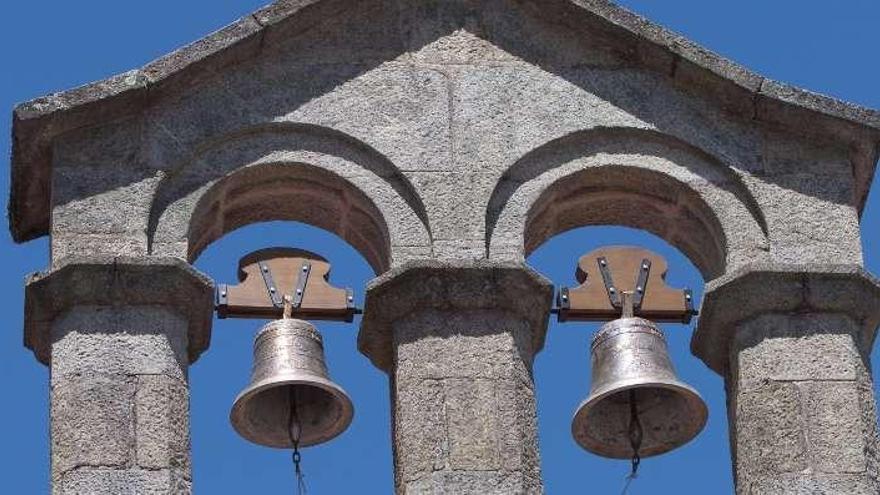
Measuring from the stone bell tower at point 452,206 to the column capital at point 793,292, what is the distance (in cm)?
1

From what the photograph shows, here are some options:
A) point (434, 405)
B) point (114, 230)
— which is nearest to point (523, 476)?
point (434, 405)

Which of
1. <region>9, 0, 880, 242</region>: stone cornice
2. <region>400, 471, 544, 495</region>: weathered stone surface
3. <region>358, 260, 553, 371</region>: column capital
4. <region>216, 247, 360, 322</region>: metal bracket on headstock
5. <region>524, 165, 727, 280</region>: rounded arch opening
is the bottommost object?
<region>400, 471, 544, 495</region>: weathered stone surface

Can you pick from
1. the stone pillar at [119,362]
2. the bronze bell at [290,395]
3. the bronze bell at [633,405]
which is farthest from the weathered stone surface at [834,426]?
the stone pillar at [119,362]

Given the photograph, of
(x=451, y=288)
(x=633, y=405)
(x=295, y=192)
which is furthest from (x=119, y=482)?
(x=633, y=405)

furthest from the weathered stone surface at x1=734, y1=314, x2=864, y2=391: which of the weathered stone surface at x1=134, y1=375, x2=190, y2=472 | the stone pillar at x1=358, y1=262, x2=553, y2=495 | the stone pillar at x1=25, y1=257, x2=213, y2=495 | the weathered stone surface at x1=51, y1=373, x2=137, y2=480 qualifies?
the weathered stone surface at x1=51, y1=373, x2=137, y2=480

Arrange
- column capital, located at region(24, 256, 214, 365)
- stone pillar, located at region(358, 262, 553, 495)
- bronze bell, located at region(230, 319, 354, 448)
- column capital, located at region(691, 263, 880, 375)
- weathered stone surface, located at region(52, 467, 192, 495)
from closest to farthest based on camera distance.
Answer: weathered stone surface, located at region(52, 467, 192, 495), stone pillar, located at region(358, 262, 553, 495), column capital, located at region(24, 256, 214, 365), bronze bell, located at region(230, 319, 354, 448), column capital, located at region(691, 263, 880, 375)

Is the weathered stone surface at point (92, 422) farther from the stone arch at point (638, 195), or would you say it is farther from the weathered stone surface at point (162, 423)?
the stone arch at point (638, 195)

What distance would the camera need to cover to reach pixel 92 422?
912 inches

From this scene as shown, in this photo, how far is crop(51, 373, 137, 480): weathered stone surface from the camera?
75.6ft

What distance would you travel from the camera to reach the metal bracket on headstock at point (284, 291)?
24.2 metres

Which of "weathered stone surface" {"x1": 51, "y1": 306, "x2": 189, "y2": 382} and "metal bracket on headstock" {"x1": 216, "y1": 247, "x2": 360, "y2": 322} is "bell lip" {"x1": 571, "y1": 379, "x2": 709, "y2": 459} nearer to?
"metal bracket on headstock" {"x1": 216, "y1": 247, "x2": 360, "y2": 322}

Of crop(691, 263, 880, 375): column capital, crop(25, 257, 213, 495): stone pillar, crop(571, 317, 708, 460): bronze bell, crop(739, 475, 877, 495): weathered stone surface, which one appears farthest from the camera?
crop(691, 263, 880, 375): column capital

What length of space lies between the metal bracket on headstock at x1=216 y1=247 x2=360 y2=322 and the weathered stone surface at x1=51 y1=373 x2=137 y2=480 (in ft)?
3.42

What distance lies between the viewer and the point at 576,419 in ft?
78.7
